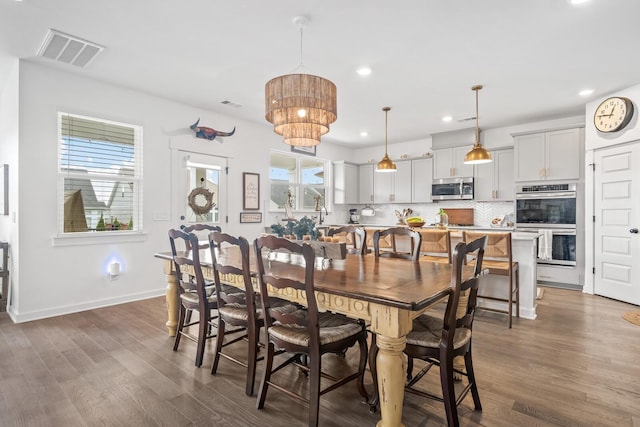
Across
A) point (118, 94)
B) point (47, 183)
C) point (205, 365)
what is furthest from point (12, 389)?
point (118, 94)

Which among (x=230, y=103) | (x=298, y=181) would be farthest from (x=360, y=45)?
(x=298, y=181)

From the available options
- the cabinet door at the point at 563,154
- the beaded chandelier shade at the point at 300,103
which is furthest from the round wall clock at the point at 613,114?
the beaded chandelier shade at the point at 300,103

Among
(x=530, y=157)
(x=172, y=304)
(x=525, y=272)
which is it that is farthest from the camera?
(x=530, y=157)

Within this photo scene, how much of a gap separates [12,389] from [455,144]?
22.0 ft

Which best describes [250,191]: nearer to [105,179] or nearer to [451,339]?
[105,179]

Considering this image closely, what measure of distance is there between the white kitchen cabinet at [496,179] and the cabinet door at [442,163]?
0.52 meters

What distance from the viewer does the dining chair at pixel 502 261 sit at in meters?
3.51

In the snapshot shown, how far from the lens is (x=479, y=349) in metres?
2.90

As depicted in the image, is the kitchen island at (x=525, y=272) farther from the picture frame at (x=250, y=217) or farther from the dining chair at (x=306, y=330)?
the picture frame at (x=250, y=217)

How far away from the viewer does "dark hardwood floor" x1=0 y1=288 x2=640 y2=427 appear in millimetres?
1939

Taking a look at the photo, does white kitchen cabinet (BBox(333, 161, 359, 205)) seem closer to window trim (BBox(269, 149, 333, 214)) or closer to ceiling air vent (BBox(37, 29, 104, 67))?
window trim (BBox(269, 149, 333, 214))

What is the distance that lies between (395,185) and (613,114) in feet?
12.3

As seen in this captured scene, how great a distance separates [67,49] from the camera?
129 inches

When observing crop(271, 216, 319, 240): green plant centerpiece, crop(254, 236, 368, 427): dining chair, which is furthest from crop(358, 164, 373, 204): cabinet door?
crop(254, 236, 368, 427): dining chair
